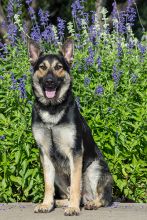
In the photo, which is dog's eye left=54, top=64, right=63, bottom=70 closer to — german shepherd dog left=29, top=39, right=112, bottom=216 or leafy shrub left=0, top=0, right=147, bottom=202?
german shepherd dog left=29, top=39, right=112, bottom=216

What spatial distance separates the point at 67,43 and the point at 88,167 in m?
1.46

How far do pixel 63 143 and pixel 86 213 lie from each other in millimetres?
805

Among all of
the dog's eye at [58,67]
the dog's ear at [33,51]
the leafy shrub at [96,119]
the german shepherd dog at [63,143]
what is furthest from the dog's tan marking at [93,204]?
the dog's ear at [33,51]

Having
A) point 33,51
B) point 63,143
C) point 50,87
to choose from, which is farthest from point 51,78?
point 63,143

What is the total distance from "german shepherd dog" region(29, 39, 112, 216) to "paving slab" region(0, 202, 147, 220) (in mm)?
99

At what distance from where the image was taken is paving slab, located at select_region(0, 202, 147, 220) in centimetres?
662

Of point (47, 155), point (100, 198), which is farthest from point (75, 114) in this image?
point (100, 198)

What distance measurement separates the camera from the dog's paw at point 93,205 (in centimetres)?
703

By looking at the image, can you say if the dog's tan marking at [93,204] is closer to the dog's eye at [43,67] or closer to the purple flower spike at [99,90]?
the purple flower spike at [99,90]

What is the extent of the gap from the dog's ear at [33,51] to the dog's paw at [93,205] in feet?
5.68

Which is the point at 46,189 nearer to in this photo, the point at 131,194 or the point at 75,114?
the point at 75,114

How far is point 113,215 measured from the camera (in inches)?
263

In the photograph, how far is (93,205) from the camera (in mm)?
7043

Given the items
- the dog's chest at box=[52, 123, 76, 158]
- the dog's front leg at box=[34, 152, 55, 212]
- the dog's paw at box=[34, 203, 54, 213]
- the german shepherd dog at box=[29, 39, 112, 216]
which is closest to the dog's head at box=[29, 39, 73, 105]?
the german shepherd dog at box=[29, 39, 112, 216]
